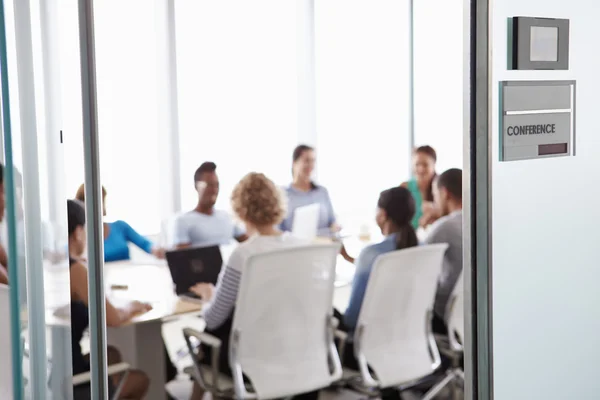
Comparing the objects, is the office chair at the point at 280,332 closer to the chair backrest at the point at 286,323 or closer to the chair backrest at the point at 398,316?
the chair backrest at the point at 286,323

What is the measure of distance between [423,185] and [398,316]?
0.51 meters

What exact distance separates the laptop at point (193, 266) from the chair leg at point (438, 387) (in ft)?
2.91

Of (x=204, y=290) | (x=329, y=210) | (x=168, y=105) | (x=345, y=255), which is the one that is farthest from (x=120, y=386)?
(x=168, y=105)

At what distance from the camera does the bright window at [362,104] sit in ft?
9.07

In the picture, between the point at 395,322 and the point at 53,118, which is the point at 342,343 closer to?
the point at 395,322

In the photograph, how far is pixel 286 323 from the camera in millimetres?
2361

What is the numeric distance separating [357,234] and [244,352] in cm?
62

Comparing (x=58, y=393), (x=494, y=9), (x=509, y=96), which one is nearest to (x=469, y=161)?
(x=509, y=96)

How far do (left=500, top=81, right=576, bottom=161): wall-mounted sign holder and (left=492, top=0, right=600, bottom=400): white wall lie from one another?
2cm

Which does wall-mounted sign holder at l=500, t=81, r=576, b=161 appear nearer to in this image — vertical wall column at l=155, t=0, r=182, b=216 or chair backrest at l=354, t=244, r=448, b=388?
chair backrest at l=354, t=244, r=448, b=388

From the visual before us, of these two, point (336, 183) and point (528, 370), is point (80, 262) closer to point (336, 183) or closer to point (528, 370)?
point (528, 370)

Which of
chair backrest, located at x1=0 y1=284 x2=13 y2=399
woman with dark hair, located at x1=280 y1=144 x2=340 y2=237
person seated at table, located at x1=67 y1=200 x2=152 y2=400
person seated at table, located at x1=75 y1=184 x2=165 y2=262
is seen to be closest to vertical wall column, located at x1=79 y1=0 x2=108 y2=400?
person seated at table, located at x1=67 y1=200 x2=152 y2=400

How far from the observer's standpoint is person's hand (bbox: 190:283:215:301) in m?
2.44

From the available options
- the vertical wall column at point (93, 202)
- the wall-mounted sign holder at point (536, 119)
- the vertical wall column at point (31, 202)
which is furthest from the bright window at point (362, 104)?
the vertical wall column at point (31, 202)
